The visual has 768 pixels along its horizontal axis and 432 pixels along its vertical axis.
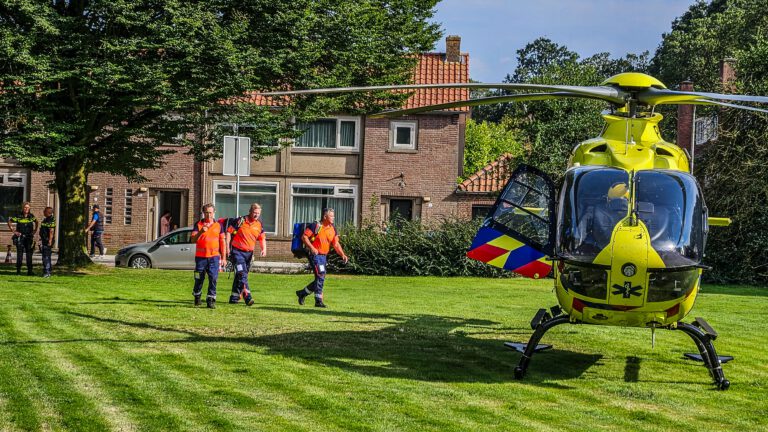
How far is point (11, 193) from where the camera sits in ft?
132

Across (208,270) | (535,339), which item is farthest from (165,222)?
(535,339)

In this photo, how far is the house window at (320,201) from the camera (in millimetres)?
39938

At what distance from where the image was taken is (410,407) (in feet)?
29.0

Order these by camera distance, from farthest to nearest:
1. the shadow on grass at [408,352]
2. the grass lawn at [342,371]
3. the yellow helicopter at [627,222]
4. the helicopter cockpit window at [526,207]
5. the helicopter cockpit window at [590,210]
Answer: the helicopter cockpit window at [526,207]
the shadow on grass at [408,352]
the helicopter cockpit window at [590,210]
the yellow helicopter at [627,222]
the grass lawn at [342,371]

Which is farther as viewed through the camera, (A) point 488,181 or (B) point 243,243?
(A) point 488,181

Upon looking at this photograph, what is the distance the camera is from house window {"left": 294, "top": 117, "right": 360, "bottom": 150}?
130 feet

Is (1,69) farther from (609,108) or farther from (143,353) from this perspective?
(609,108)

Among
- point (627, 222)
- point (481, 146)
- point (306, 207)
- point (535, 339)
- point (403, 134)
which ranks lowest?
point (535, 339)

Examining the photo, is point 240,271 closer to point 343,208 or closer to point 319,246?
point 319,246

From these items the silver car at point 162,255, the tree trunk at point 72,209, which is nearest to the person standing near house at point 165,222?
the silver car at point 162,255

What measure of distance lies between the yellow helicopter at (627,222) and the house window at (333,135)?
28.1 meters

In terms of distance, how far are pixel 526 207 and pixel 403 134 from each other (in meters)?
→ 27.6

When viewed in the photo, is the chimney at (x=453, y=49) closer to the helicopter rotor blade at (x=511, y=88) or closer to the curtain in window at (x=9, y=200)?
the curtain in window at (x=9, y=200)

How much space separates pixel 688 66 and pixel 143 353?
56.7 m
